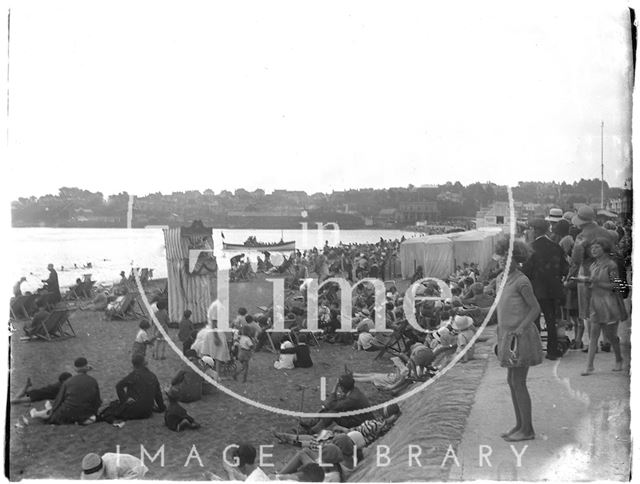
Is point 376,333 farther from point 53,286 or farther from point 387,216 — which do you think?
point 53,286

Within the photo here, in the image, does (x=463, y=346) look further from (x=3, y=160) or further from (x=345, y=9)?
(x=3, y=160)

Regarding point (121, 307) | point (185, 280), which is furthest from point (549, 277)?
point (121, 307)

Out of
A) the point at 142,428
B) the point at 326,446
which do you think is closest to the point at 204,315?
the point at 142,428

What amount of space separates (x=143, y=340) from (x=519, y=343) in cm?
263

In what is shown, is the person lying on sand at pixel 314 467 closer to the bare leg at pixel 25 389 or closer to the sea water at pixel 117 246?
the sea water at pixel 117 246

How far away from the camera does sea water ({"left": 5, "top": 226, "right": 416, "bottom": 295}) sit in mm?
5438

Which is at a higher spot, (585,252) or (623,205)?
(623,205)

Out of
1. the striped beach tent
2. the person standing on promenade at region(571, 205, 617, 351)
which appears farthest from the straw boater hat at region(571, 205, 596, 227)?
the striped beach tent

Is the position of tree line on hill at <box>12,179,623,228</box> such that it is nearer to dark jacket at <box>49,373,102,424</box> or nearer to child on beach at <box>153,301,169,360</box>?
child on beach at <box>153,301,169,360</box>

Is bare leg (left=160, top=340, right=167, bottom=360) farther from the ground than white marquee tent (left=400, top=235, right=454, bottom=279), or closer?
closer

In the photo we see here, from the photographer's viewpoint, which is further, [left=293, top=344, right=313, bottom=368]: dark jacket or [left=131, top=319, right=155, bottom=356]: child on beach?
[left=293, top=344, right=313, bottom=368]: dark jacket

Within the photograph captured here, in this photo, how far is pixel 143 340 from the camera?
17.8 feet

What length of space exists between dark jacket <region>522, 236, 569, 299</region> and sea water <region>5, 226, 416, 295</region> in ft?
3.47

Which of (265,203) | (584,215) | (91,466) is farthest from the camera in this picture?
(265,203)
